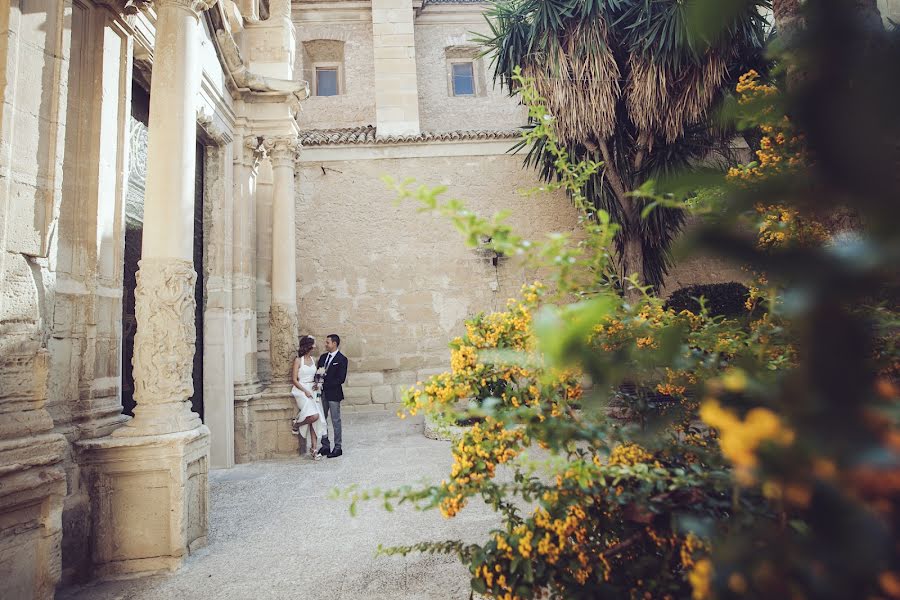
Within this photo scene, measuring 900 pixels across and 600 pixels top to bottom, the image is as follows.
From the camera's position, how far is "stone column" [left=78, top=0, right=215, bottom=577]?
3014mm

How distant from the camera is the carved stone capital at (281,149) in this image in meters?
6.32

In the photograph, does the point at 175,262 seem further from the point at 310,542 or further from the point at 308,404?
the point at 308,404

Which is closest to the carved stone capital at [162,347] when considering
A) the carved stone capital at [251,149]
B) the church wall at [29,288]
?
the church wall at [29,288]

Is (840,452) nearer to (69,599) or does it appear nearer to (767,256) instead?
(767,256)

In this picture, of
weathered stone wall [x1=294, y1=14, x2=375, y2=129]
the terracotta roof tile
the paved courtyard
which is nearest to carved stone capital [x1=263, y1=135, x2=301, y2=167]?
the terracotta roof tile

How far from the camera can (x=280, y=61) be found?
22.1 feet

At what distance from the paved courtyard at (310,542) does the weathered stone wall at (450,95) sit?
10.6 metres

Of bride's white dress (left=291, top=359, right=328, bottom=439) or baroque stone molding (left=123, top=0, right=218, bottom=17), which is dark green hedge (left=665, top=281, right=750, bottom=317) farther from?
baroque stone molding (left=123, top=0, right=218, bottom=17)

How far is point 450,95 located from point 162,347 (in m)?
12.2

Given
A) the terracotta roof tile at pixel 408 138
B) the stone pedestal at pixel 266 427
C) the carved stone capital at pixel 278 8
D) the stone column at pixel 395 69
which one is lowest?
the stone pedestal at pixel 266 427

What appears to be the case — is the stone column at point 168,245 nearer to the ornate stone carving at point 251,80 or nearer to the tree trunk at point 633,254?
the ornate stone carving at point 251,80

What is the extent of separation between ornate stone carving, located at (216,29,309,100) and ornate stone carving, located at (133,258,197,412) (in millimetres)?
3449

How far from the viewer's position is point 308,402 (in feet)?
19.3

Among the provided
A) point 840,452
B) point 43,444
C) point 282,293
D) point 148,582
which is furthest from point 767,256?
point 282,293
